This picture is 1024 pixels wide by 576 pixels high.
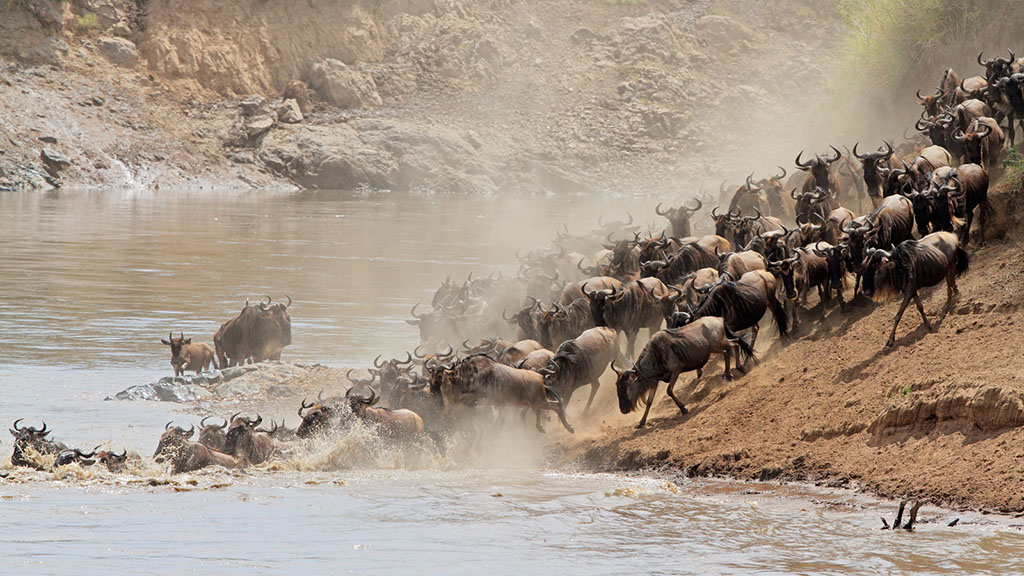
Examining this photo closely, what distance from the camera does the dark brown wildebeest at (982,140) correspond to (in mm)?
14414

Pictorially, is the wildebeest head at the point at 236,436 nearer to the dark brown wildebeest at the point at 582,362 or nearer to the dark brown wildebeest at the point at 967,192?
the dark brown wildebeest at the point at 582,362

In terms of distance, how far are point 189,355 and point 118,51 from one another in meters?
42.5

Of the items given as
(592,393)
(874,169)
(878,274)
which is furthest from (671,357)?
(874,169)

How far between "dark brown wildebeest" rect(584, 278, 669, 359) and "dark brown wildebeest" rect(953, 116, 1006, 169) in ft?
13.1

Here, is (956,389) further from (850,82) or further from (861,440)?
(850,82)

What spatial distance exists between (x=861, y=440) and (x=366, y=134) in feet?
156

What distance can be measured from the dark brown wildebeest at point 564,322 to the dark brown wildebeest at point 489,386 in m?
A: 2.32

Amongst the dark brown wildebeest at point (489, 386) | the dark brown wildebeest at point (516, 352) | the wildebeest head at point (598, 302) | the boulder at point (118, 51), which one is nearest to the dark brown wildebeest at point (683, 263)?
the wildebeest head at point (598, 302)

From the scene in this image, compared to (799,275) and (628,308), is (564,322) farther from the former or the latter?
(799,275)

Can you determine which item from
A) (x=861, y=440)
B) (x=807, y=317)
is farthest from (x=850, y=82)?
(x=861, y=440)

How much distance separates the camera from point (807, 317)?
13422mm

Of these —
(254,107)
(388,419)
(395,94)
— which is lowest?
(388,419)

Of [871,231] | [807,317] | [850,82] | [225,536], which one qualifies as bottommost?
[225,536]

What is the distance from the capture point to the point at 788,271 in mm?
12914
